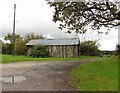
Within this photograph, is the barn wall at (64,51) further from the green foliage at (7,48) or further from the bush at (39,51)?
the green foliage at (7,48)

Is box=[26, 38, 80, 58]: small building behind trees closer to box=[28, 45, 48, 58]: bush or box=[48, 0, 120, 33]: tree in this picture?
box=[28, 45, 48, 58]: bush

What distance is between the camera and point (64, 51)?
44.6 metres

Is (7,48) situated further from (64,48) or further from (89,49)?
(89,49)

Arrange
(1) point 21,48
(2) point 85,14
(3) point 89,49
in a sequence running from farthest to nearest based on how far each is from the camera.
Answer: (1) point 21,48 < (3) point 89,49 < (2) point 85,14

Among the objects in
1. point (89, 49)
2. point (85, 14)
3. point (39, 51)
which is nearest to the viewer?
point (85, 14)

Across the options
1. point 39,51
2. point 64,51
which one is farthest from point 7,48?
point 64,51

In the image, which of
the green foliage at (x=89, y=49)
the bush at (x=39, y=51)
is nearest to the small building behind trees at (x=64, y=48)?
the bush at (x=39, y=51)

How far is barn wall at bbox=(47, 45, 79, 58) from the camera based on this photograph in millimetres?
44031

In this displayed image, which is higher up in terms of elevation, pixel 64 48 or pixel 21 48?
pixel 64 48

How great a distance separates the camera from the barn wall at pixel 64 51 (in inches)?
1734

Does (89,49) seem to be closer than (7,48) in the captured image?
Yes

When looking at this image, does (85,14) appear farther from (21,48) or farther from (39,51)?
(21,48)

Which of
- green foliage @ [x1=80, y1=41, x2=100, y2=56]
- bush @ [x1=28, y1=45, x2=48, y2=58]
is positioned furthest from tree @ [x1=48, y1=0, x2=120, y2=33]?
green foliage @ [x1=80, y1=41, x2=100, y2=56]

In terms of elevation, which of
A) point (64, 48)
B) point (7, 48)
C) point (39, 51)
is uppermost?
point (64, 48)
